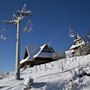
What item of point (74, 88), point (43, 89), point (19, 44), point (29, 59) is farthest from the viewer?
point (29, 59)

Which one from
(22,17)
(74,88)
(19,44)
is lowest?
(74,88)

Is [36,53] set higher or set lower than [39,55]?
higher

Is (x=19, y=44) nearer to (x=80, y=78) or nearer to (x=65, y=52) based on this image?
(x=80, y=78)

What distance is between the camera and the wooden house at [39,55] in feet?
193

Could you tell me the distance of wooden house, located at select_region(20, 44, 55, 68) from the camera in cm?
5878

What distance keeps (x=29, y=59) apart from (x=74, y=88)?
131 ft

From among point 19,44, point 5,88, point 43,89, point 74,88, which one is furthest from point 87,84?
point 19,44

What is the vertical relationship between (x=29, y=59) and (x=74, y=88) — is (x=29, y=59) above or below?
above

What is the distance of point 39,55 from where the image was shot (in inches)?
2299

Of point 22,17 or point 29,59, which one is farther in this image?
point 29,59

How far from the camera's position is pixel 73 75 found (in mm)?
21172

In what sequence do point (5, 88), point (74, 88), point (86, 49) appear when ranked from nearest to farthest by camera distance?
point (74, 88), point (5, 88), point (86, 49)

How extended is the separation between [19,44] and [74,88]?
13.6 m

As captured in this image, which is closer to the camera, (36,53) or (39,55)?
(39,55)
